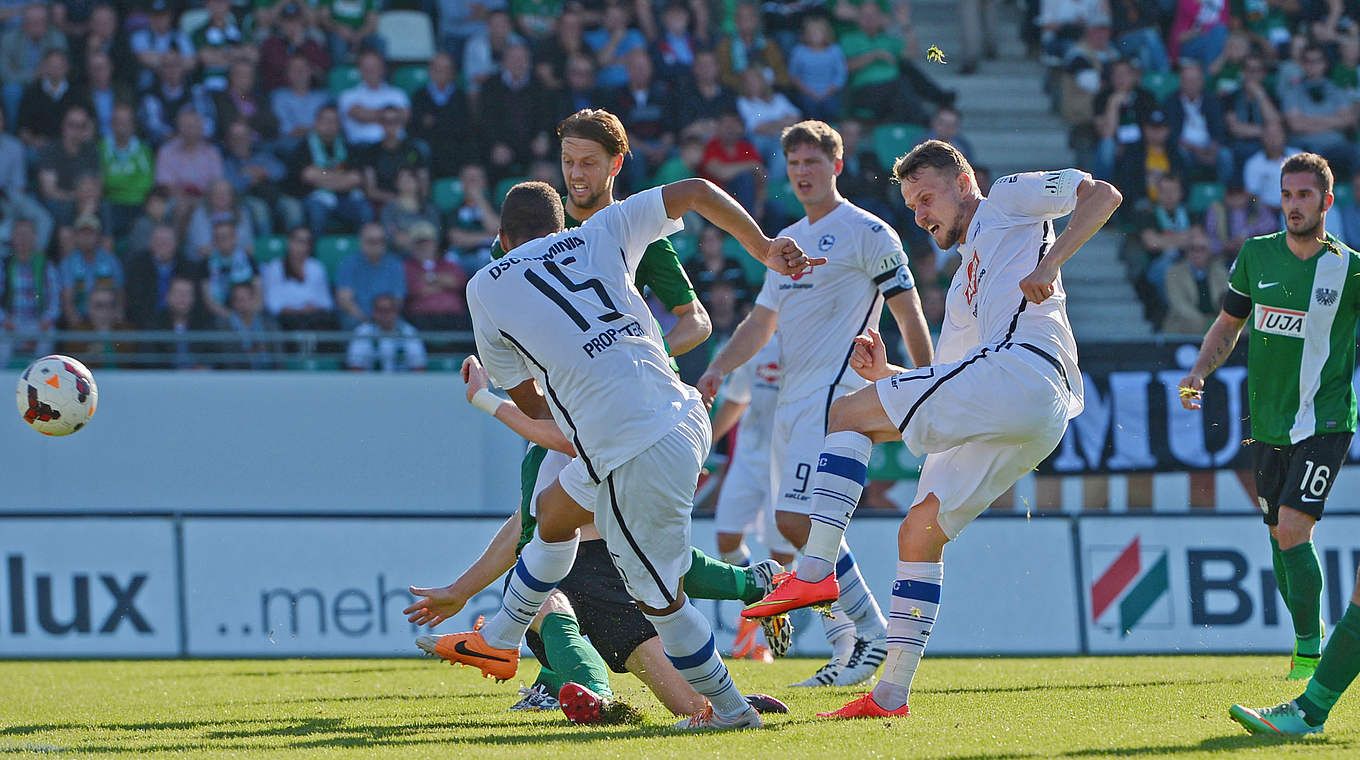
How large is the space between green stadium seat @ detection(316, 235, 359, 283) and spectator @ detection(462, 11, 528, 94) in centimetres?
226

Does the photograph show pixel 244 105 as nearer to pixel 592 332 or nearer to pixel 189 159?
pixel 189 159

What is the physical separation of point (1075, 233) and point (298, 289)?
9.17 meters

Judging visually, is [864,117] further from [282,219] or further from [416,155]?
[282,219]

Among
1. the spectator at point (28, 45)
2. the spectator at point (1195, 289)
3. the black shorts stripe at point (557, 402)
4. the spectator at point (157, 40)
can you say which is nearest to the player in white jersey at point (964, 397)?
the black shorts stripe at point (557, 402)

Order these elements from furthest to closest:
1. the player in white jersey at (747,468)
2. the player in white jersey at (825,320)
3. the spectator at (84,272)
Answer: the spectator at (84,272) → the player in white jersey at (747,468) → the player in white jersey at (825,320)

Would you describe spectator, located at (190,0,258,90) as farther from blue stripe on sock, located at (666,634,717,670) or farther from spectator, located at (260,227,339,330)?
blue stripe on sock, located at (666,634,717,670)

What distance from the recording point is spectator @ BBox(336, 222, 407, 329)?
43.4 feet

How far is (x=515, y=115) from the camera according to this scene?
14523mm

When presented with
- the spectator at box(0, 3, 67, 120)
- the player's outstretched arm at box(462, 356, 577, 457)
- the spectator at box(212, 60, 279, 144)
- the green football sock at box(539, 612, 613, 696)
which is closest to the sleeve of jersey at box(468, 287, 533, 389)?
the player's outstretched arm at box(462, 356, 577, 457)

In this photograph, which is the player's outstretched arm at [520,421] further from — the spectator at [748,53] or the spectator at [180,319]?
the spectator at [748,53]

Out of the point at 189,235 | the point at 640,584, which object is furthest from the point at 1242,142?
the point at 640,584

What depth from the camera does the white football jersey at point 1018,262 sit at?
5.65 m

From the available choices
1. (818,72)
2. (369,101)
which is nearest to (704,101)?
(818,72)

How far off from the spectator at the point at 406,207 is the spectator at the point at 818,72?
153 inches
